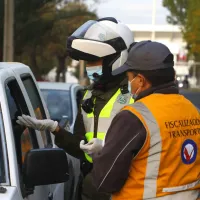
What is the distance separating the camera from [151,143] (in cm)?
272

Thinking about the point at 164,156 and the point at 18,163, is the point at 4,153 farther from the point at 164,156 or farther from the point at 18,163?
the point at 164,156

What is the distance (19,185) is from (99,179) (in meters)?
0.39

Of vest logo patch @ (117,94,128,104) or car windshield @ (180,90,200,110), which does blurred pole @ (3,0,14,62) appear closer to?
car windshield @ (180,90,200,110)

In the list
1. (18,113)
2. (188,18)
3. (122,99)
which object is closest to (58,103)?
(122,99)

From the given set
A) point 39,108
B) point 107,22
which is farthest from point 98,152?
point 39,108

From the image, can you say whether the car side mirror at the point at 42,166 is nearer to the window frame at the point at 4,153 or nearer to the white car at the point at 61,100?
the window frame at the point at 4,153

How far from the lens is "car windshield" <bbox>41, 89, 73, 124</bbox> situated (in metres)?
8.67

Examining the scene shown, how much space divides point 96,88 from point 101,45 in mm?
297

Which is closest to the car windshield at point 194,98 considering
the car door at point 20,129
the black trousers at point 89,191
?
the black trousers at point 89,191

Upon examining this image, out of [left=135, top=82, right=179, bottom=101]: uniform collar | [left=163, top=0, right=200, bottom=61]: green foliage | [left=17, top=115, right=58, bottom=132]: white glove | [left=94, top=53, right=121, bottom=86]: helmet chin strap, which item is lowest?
[left=163, top=0, right=200, bottom=61]: green foliage

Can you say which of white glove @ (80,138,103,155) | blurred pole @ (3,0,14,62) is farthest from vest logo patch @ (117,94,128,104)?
blurred pole @ (3,0,14,62)

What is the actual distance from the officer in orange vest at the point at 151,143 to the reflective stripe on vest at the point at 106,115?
33.0 inches

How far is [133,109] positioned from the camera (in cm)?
276

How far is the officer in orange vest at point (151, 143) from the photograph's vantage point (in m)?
2.72
